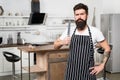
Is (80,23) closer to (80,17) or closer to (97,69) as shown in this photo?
(80,17)

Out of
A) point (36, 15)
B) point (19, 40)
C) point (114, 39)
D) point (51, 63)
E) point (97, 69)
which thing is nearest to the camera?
point (97, 69)

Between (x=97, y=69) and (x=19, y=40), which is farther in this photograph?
(x=19, y=40)

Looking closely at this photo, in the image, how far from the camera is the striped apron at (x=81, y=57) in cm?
246

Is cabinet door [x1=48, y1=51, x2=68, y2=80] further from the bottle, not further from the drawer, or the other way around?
the bottle

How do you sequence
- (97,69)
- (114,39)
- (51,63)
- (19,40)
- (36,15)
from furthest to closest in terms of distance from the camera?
(36,15)
(19,40)
(114,39)
(51,63)
(97,69)

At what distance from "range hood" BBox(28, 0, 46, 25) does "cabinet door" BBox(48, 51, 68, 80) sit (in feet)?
8.02

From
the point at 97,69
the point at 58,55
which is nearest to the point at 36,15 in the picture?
the point at 58,55

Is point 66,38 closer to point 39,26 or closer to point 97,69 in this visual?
point 97,69

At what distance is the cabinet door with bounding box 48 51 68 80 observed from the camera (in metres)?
4.45

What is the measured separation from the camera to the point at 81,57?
246 cm

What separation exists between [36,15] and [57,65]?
101 inches

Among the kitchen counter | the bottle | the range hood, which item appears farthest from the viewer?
the range hood

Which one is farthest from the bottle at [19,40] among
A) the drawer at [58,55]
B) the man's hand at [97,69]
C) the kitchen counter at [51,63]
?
the man's hand at [97,69]

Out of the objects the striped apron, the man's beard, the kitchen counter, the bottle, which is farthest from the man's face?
the bottle
